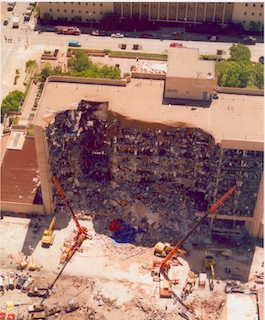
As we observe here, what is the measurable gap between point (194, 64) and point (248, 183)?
20053mm

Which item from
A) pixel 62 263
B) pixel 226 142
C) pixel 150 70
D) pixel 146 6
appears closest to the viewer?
pixel 226 142

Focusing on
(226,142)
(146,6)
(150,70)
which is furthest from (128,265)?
(146,6)

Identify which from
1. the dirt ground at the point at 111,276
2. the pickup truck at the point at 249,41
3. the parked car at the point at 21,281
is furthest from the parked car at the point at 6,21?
the parked car at the point at 21,281

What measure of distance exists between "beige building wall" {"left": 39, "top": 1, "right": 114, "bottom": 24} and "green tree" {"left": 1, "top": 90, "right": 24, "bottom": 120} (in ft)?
108

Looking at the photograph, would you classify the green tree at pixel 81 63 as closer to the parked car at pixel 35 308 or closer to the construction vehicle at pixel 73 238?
the construction vehicle at pixel 73 238

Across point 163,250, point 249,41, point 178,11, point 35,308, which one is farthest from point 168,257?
point 178,11

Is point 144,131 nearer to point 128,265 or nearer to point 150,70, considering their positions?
point 150,70

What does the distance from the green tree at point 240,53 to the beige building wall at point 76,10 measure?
107 feet

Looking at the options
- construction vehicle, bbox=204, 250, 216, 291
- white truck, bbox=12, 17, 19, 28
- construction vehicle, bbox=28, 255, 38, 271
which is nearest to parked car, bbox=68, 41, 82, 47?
white truck, bbox=12, 17, 19, 28

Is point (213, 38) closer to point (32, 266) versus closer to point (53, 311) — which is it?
point (32, 266)

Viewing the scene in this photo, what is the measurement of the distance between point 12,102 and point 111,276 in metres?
46.0

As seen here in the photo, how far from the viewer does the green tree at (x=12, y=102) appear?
4476 inches

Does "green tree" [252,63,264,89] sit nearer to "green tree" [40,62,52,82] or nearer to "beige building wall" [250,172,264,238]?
"beige building wall" [250,172,264,238]

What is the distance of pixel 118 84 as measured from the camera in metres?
90.7
